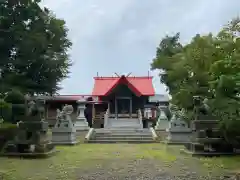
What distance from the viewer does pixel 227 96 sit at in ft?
35.8

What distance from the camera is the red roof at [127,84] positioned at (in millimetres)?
31522

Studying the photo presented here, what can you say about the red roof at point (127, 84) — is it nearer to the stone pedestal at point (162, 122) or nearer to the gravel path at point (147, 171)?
the stone pedestal at point (162, 122)

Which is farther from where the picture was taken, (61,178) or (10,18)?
(10,18)

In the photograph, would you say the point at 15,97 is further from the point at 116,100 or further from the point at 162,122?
the point at 116,100

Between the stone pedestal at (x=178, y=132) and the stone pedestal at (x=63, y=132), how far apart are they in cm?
533

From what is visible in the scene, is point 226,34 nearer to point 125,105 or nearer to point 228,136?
point 228,136

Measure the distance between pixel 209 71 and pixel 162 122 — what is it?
43.0 feet

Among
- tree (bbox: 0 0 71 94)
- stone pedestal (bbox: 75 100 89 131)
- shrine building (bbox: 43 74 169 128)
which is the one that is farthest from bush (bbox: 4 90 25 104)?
shrine building (bbox: 43 74 169 128)

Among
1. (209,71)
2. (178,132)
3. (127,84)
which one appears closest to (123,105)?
(127,84)

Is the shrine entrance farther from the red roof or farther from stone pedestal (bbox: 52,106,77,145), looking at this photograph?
stone pedestal (bbox: 52,106,77,145)

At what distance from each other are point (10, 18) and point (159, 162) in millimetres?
20263

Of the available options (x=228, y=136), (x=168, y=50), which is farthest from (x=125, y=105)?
(x=228, y=136)

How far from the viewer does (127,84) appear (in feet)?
104

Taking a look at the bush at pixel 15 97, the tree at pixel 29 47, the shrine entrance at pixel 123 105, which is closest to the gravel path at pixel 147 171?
the bush at pixel 15 97
